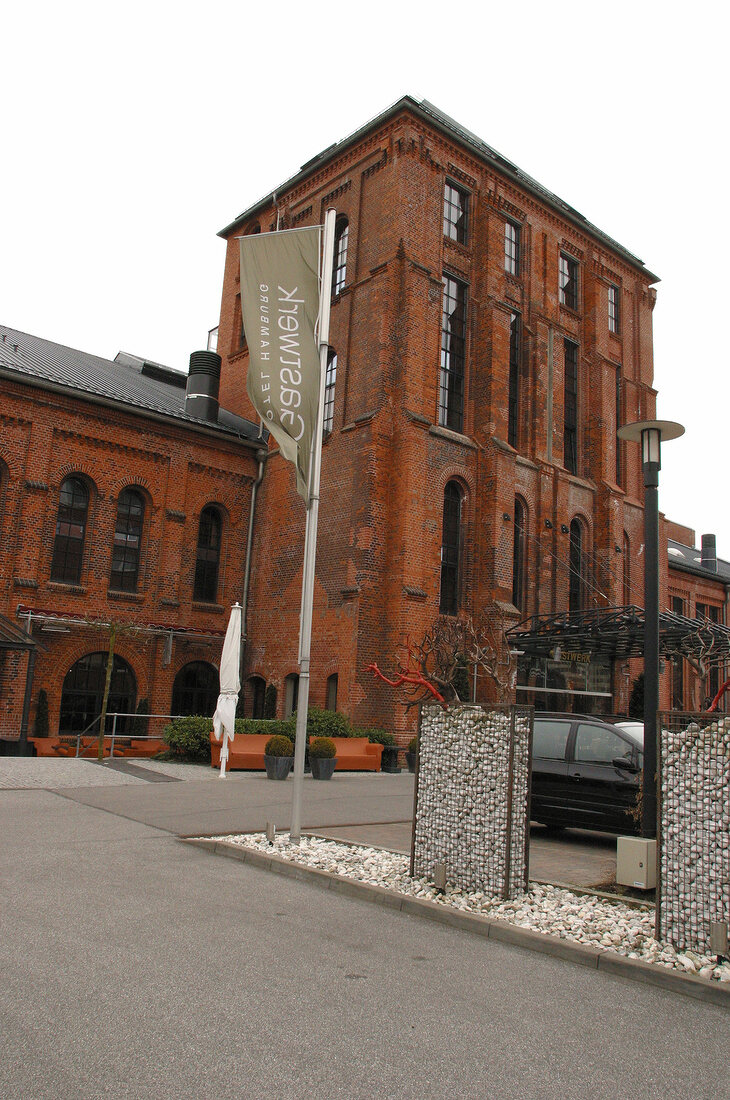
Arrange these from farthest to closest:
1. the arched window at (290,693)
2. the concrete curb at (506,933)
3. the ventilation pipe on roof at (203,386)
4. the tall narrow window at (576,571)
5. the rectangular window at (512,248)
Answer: the ventilation pipe on roof at (203,386) < the rectangular window at (512,248) < the tall narrow window at (576,571) < the arched window at (290,693) < the concrete curb at (506,933)

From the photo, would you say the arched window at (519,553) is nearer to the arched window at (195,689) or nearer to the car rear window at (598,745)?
the arched window at (195,689)

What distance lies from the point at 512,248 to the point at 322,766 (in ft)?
64.6

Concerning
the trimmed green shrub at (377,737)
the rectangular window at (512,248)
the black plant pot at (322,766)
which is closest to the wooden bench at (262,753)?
the trimmed green shrub at (377,737)

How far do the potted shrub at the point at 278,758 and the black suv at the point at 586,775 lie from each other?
6871 mm

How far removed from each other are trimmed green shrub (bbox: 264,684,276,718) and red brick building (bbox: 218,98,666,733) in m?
0.43

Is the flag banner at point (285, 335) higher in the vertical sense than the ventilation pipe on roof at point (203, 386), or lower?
lower

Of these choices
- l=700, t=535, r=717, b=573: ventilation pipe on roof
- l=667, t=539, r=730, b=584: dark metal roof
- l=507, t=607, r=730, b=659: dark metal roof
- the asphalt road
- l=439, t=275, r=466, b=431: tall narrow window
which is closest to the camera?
the asphalt road

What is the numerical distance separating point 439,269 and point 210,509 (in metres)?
10.4

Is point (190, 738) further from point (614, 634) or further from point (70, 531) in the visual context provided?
point (614, 634)

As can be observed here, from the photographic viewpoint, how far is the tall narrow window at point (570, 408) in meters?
30.1

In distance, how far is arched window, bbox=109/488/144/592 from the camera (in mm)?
24828

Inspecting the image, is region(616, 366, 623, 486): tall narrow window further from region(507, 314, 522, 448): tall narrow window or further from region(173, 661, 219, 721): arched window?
region(173, 661, 219, 721): arched window

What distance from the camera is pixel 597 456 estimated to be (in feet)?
99.5

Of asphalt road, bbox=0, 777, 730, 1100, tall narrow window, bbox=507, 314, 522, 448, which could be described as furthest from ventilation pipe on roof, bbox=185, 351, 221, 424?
asphalt road, bbox=0, 777, 730, 1100
